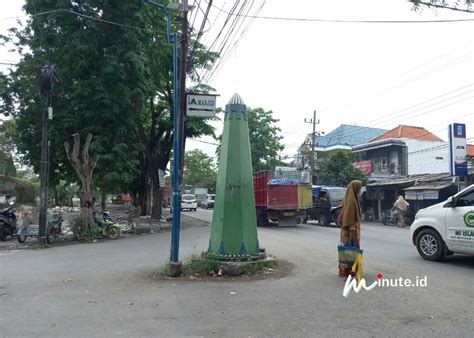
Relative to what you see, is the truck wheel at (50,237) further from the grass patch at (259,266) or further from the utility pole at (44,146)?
the grass patch at (259,266)

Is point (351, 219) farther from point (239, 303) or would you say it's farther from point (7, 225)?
point (7, 225)

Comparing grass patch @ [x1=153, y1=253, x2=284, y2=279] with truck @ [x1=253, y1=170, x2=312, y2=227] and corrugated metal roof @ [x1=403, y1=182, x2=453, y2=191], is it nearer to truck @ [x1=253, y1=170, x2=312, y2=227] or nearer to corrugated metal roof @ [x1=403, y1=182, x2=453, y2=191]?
truck @ [x1=253, y1=170, x2=312, y2=227]

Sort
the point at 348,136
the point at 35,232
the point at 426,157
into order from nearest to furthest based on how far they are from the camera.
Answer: the point at 35,232, the point at 426,157, the point at 348,136

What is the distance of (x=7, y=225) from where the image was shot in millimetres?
17469

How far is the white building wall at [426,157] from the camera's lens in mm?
36469

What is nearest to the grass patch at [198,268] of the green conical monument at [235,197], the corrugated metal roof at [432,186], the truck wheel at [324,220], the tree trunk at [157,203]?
the green conical monument at [235,197]

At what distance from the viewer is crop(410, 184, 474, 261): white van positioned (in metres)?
9.02

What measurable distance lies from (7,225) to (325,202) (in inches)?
610

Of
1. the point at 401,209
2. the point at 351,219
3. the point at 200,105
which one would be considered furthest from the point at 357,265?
the point at 401,209

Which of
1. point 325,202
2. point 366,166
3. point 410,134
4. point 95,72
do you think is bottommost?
point 325,202

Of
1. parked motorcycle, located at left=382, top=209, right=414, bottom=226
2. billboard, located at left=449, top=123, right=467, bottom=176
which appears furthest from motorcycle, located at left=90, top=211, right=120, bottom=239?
billboard, located at left=449, top=123, right=467, bottom=176

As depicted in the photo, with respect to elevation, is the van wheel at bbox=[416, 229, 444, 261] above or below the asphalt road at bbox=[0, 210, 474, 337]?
above

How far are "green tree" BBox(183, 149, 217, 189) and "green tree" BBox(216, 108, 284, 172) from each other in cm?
3345

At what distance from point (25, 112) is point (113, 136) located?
513 centimetres
